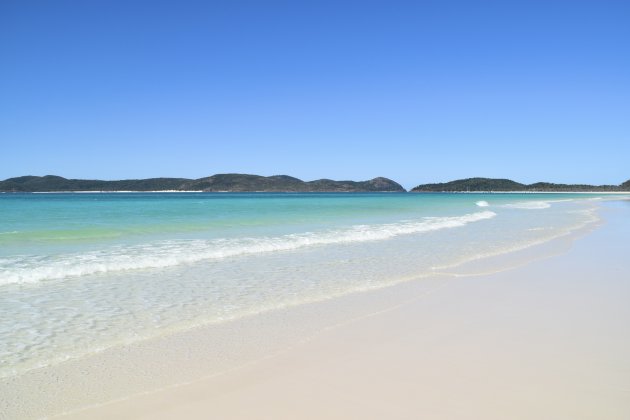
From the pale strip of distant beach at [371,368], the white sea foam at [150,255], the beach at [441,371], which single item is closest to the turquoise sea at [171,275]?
the white sea foam at [150,255]

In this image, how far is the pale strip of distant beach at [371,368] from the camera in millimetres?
3586

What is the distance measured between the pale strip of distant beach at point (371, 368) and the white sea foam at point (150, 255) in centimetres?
545

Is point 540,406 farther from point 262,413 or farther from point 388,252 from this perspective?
point 388,252

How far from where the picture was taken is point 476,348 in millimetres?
4930

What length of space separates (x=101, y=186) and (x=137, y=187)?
50.2 feet

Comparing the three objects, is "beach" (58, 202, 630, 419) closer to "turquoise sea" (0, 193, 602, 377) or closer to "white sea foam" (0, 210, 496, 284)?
"turquoise sea" (0, 193, 602, 377)

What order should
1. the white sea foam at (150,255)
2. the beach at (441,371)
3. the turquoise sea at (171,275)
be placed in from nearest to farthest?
1. the beach at (441,371)
2. the turquoise sea at (171,275)
3. the white sea foam at (150,255)

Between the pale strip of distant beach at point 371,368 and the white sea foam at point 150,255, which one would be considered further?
the white sea foam at point 150,255

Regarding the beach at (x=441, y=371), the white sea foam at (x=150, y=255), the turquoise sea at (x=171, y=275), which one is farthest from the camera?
the white sea foam at (x=150, y=255)

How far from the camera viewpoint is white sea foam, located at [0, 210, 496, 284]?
31.8ft

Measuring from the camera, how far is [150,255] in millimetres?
11945

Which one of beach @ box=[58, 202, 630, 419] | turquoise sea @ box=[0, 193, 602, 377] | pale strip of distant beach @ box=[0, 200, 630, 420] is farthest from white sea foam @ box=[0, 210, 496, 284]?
beach @ box=[58, 202, 630, 419]

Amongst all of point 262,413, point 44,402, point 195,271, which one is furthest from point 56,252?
point 262,413

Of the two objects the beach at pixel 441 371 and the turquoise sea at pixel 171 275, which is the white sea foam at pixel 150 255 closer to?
the turquoise sea at pixel 171 275
